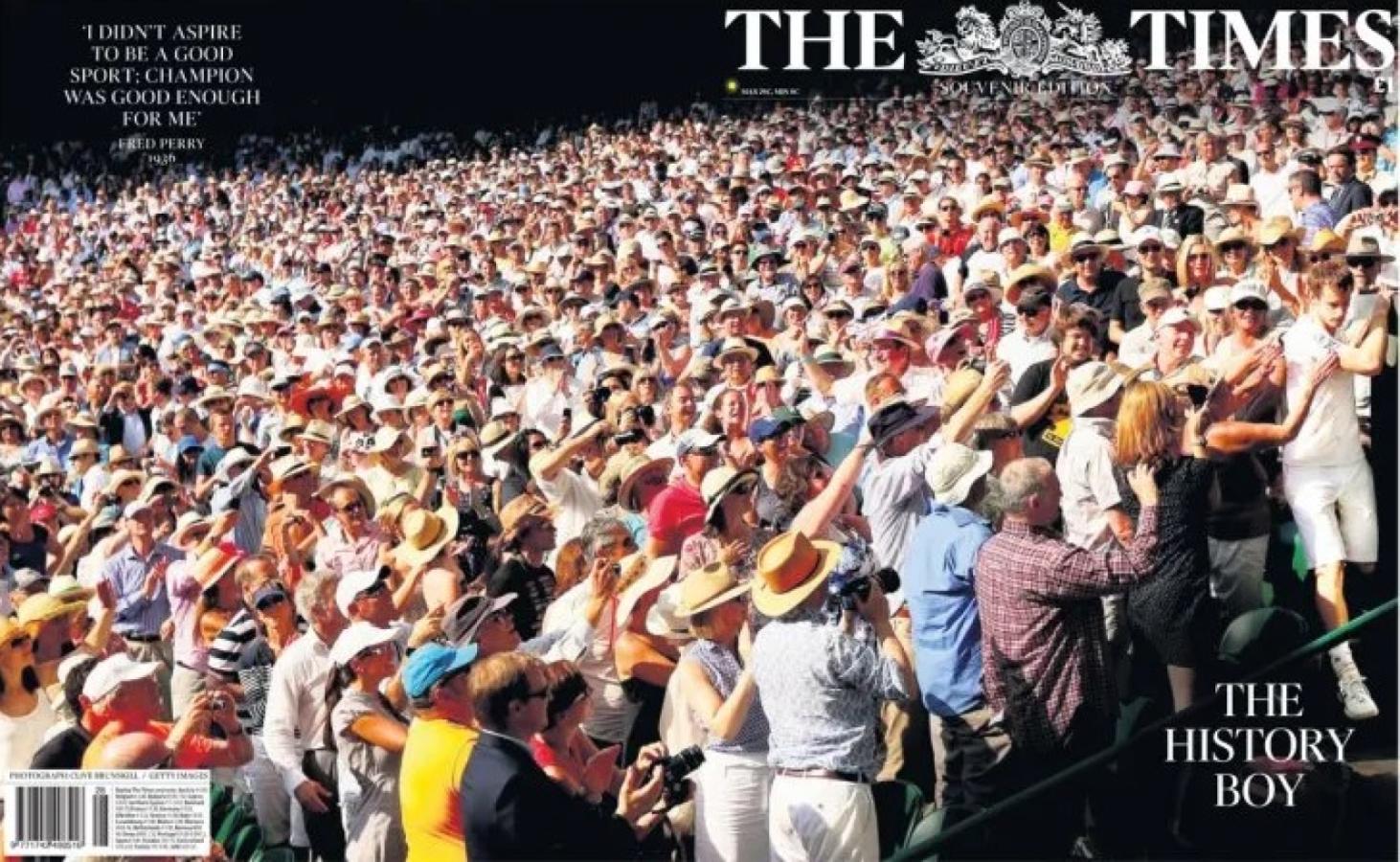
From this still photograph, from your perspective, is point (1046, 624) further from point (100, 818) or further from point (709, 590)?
point (100, 818)

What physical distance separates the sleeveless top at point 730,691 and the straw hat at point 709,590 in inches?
4.9

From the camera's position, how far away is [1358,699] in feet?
31.4

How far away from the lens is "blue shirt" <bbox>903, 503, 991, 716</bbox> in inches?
339

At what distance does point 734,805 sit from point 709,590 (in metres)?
0.80

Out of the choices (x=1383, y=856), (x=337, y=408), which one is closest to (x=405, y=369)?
(x=337, y=408)

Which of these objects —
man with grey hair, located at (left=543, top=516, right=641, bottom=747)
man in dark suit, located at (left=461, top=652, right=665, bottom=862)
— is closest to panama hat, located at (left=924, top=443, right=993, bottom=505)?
man with grey hair, located at (left=543, top=516, right=641, bottom=747)

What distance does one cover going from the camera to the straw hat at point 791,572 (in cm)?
812

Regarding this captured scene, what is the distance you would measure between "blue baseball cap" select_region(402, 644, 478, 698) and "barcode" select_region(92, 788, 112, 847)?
216cm

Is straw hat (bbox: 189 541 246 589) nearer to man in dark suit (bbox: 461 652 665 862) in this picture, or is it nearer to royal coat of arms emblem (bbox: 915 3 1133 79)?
man in dark suit (bbox: 461 652 665 862)

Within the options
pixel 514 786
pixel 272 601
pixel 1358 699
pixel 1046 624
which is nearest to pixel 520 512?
pixel 272 601

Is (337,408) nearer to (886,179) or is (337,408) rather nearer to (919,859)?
(886,179)

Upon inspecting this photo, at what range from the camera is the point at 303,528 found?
35.7 feet

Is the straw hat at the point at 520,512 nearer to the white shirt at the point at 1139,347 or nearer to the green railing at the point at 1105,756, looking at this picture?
the green railing at the point at 1105,756

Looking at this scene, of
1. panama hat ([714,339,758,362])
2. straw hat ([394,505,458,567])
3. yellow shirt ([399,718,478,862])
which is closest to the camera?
yellow shirt ([399,718,478,862])
